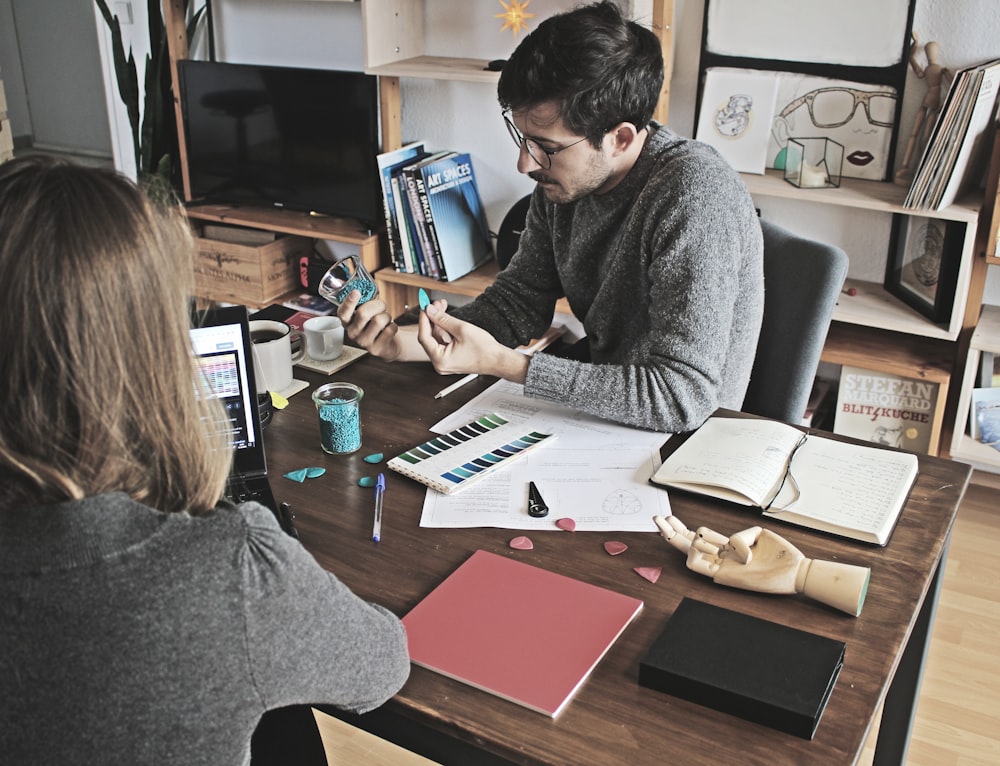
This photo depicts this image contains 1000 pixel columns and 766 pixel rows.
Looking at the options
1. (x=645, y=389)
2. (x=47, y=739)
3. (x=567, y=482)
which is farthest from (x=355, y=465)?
(x=47, y=739)

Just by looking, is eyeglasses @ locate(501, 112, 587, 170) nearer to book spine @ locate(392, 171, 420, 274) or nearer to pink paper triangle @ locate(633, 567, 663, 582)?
pink paper triangle @ locate(633, 567, 663, 582)

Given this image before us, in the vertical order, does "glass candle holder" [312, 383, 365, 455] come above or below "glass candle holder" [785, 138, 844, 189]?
below

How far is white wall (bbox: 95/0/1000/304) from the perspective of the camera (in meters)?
2.54

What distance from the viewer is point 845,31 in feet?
8.58

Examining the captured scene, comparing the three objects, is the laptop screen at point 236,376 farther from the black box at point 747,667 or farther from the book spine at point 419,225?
the book spine at point 419,225

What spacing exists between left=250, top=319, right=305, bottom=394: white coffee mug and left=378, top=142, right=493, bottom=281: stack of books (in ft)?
4.78

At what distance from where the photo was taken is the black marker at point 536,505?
1276 millimetres

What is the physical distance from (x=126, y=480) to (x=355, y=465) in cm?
65

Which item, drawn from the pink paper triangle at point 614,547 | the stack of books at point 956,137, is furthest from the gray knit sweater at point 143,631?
the stack of books at point 956,137

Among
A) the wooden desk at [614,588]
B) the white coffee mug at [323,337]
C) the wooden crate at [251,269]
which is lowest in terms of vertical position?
the wooden crate at [251,269]

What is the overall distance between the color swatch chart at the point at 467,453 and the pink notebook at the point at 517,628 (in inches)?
7.6

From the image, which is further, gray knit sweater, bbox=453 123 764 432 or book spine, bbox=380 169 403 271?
book spine, bbox=380 169 403 271

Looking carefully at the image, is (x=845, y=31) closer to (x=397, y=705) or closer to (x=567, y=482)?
(x=567, y=482)

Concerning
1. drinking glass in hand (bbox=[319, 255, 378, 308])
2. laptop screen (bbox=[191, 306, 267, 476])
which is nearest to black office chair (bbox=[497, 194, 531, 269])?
drinking glass in hand (bbox=[319, 255, 378, 308])
